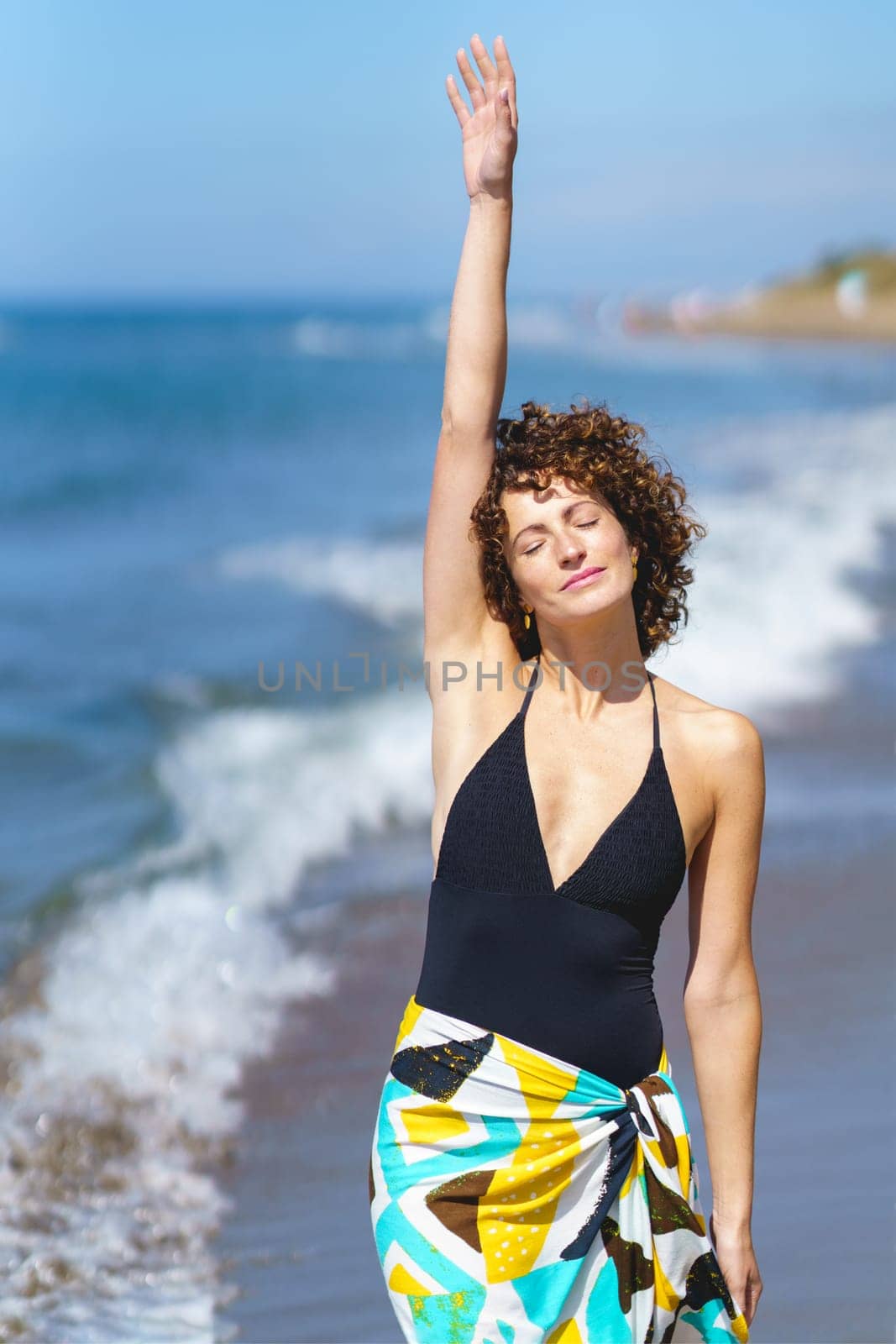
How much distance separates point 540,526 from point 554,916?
63 centimetres

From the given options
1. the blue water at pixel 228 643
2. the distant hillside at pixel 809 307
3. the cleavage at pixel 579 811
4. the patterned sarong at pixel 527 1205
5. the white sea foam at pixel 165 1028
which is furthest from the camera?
the distant hillside at pixel 809 307

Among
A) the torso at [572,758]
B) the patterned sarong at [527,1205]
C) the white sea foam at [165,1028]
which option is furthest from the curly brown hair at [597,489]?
the white sea foam at [165,1028]

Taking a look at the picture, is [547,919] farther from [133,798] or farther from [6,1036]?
[133,798]

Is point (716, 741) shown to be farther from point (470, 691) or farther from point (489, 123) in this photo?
point (489, 123)

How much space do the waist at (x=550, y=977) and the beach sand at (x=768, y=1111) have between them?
5.00 ft

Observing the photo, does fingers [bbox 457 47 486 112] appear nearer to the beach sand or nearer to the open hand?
the open hand

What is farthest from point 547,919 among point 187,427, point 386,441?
point 187,427

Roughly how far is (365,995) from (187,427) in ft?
83.9

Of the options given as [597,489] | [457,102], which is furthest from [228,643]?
[597,489]

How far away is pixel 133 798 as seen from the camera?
805 centimetres

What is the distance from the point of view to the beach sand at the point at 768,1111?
11.5 feet

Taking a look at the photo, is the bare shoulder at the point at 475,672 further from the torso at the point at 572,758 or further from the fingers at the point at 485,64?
the fingers at the point at 485,64

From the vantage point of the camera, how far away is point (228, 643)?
39.8ft

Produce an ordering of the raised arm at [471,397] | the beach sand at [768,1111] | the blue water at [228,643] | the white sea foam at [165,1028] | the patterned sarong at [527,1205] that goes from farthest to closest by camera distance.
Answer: the blue water at [228,643] → the white sea foam at [165,1028] → the beach sand at [768,1111] → the raised arm at [471,397] → the patterned sarong at [527,1205]
